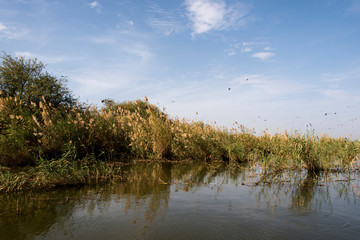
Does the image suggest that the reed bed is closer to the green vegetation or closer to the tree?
the green vegetation

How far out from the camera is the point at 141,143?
7.79m

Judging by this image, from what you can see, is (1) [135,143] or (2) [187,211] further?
(1) [135,143]

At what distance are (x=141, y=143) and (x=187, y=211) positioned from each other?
17.2 ft

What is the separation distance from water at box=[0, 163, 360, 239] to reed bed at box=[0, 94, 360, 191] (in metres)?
1.40

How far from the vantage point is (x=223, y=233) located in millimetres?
2160

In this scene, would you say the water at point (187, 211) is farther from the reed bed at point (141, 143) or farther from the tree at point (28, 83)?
the tree at point (28, 83)

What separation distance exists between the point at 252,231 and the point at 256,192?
150 centimetres

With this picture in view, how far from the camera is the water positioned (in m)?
2.18

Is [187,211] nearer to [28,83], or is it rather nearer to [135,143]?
[135,143]

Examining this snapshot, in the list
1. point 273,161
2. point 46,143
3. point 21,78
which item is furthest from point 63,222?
point 21,78

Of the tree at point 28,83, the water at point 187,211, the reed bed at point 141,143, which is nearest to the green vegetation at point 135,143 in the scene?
the reed bed at point 141,143

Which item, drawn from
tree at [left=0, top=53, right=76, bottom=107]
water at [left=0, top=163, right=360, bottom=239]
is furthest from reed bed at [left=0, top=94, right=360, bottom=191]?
tree at [left=0, top=53, right=76, bottom=107]

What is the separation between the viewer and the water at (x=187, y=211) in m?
2.18

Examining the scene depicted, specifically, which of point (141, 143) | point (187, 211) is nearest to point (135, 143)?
point (141, 143)
